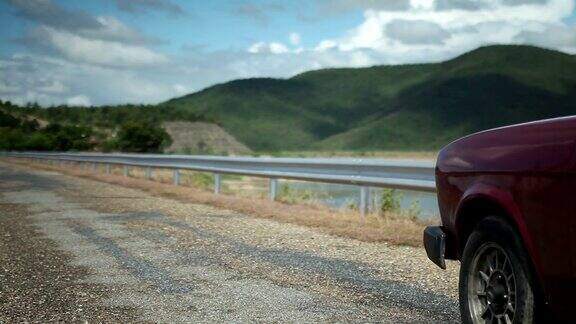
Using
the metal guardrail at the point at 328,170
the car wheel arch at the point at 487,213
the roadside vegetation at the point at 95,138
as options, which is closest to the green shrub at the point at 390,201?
the metal guardrail at the point at 328,170

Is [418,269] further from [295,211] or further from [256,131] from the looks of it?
[256,131]

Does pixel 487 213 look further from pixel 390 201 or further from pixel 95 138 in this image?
pixel 95 138

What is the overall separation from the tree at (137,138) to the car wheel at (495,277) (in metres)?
62.8

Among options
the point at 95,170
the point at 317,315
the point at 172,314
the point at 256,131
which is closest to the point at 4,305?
the point at 172,314

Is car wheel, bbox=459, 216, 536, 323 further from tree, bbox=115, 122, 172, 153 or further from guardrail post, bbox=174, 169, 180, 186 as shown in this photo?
tree, bbox=115, 122, 172, 153

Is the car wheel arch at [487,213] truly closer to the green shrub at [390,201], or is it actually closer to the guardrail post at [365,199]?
the guardrail post at [365,199]

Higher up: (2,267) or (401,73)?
(401,73)

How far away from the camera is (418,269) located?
6688 millimetres

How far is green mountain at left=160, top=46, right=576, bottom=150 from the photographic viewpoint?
108 meters

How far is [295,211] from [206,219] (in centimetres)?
186

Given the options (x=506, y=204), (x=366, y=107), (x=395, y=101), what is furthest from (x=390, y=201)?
(x=366, y=107)

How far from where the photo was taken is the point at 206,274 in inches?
247

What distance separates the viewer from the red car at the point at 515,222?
120 inches

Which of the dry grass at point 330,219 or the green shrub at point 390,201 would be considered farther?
the green shrub at point 390,201
